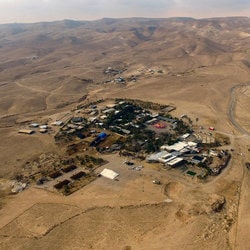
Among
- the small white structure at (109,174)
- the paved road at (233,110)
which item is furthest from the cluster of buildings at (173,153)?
the paved road at (233,110)

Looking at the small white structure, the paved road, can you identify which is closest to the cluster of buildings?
the small white structure

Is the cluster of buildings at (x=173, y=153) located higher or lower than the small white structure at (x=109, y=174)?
higher

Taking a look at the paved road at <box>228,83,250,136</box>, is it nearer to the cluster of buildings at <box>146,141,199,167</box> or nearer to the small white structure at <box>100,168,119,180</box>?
the cluster of buildings at <box>146,141,199,167</box>

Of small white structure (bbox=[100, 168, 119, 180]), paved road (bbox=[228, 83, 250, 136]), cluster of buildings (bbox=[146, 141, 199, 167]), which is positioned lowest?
paved road (bbox=[228, 83, 250, 136])

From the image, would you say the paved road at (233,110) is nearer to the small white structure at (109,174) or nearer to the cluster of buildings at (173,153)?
the cluster of buildings at (173,153)

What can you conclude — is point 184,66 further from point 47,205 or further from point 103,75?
point 47,205

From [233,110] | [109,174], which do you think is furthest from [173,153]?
[233,110]

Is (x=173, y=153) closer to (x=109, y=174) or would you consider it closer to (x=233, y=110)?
(x=109, y=174)

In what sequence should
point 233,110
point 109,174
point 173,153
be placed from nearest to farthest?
point 109,174, point 173,153, point 233,110

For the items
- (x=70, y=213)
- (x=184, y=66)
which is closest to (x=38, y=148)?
(x=70, y=213)

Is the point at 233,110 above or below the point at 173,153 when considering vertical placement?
below
